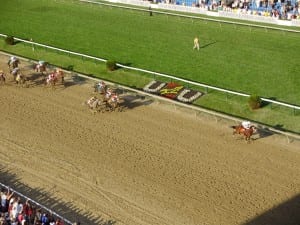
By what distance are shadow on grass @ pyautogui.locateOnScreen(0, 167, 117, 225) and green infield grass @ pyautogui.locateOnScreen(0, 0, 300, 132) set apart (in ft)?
27.6

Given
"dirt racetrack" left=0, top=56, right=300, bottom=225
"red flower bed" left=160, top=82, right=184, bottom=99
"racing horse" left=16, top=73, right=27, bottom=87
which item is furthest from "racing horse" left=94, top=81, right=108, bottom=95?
"racing horse" left=16, top=73, right=27, bottom=87

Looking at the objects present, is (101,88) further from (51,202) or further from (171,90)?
(51,202)

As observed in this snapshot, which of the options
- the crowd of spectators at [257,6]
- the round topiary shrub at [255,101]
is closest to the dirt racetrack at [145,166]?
the round topiary shrub at [255,101]

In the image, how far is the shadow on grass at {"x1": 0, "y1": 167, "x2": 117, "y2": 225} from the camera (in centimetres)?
1592

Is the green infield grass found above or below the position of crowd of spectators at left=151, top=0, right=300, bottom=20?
below

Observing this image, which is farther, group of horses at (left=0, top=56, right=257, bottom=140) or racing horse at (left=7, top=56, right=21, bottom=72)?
racing horse at (left=7, top=56, right=21, bottom=72)

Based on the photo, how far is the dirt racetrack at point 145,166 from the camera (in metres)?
16.0

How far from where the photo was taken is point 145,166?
60.6ft

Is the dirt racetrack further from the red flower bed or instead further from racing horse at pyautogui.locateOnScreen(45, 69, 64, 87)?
racing horse at pyautogui.locateOnScreen(45, 69, 64, 87)

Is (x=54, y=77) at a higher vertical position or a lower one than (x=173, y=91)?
higher

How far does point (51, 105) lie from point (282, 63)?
458 inches

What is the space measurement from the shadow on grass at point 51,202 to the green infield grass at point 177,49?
27.6 ft

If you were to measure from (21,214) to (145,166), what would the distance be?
196 inches

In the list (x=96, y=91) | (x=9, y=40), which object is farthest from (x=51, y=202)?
(x=9, y=40)
